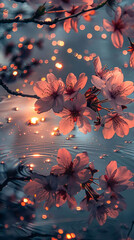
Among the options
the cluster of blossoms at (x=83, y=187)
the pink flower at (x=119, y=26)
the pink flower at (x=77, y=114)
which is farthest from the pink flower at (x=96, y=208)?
the pink flower at (x=119, y=26)

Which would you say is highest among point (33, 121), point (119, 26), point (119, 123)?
point (119, 26)

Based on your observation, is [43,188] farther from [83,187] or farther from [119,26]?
[119,26]

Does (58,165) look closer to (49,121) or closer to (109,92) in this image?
(109,92)

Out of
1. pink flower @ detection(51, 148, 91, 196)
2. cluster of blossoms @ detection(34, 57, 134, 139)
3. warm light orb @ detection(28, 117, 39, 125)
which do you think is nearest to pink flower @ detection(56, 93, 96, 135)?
cluster of blossoms @ detection(34, 57, 134, 139)

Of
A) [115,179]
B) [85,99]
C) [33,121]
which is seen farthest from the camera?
[33,121]

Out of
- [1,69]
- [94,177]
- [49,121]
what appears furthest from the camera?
[1,69]

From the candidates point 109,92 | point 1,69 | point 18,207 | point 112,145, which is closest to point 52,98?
point 109,92

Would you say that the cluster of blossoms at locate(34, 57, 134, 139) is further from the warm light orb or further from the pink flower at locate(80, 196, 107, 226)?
the warm light orb

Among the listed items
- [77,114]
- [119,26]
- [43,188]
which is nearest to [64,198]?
[43,188]
